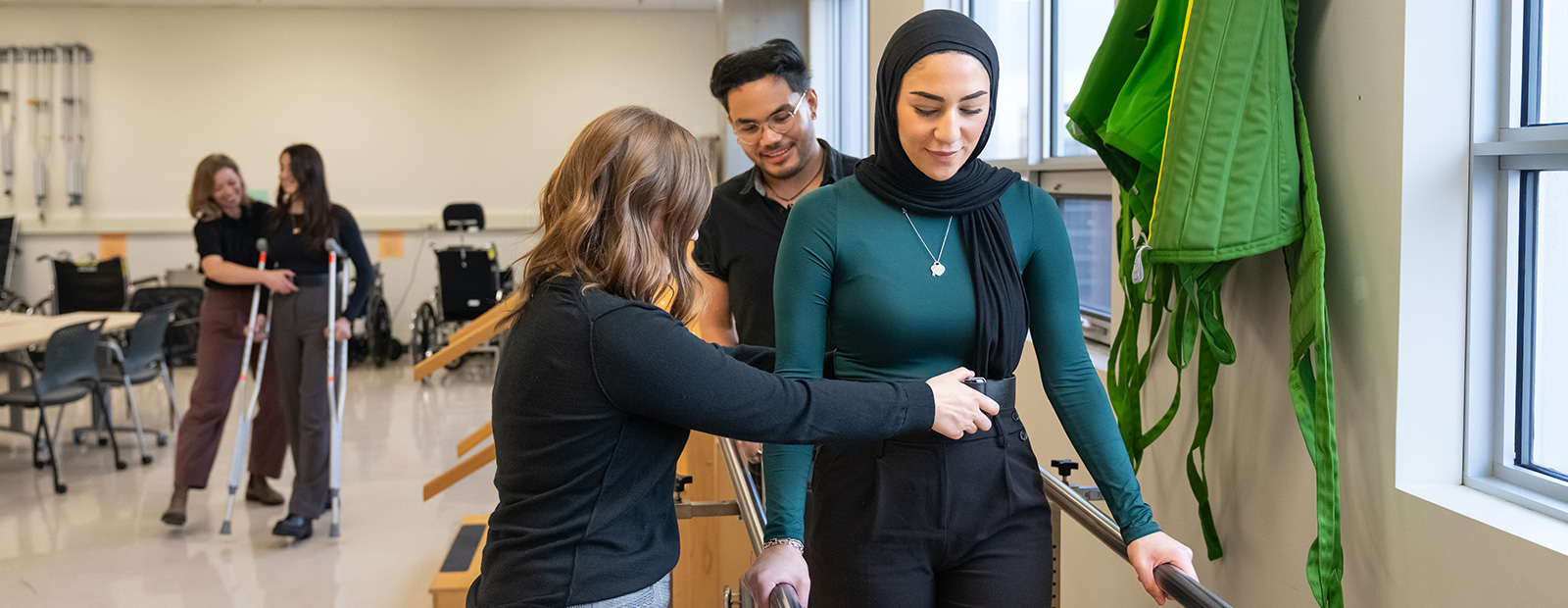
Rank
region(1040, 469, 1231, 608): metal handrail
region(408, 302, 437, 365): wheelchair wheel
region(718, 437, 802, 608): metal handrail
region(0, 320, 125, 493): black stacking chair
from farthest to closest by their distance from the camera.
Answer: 1. region(408, 302, 437, 365): wheelchair wheel
2. region(0, 320, 125, 493): black stacking chair
3. region(718, 437, 802, 608): metal handrail
4. region(1040, 469, 1231, 608): metal handrail

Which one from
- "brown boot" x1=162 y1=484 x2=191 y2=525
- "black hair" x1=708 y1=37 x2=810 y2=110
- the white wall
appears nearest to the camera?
"black hair" x1=708 y1=37 x2=810 y2=110

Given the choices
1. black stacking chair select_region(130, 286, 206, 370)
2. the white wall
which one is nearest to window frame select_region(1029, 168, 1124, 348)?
black stacking chair select_region(130, 286, 206, 370)

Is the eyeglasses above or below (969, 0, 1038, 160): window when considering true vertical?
below

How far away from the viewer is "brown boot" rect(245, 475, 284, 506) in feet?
16.6

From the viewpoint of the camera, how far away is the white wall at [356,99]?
9.95 m

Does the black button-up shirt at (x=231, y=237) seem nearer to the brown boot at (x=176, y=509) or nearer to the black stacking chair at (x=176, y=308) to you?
the brown boot at (x=176, y=509)

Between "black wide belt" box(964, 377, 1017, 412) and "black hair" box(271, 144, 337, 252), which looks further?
"black hair" box(271, 144, 337, 252)

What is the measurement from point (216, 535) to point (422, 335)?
4.57 m

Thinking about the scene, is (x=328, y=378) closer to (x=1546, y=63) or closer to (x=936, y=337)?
(x=936, y=337)

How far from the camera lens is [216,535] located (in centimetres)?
462

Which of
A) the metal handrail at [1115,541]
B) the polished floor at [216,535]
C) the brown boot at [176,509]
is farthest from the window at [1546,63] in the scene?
the brown boot at [176,509]

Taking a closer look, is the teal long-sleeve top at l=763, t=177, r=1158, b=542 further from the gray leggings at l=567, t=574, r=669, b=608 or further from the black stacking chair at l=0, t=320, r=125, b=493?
the black stacking chair at l=0, t=320, r=125, b=493

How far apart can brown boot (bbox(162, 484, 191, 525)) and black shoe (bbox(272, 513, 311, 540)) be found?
0.45 meters

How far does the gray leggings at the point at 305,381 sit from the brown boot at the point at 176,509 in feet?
1.74
